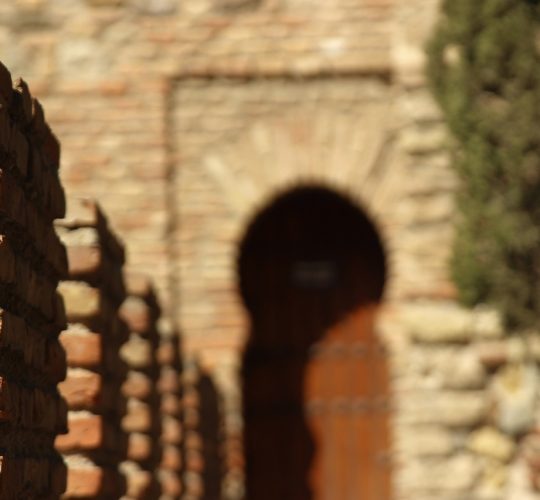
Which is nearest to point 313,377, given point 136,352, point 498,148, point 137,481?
point 498,148

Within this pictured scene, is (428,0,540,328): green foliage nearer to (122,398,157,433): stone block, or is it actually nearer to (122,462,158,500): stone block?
(122,398,157,433): stone block

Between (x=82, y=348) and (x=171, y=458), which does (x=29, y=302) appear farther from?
(x=171, y=458)

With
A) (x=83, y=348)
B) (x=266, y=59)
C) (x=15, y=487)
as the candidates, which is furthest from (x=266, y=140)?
(x=15, y=487)

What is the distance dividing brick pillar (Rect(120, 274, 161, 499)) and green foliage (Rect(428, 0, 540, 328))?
→ 3.66m

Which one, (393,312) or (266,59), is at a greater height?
(266,59)

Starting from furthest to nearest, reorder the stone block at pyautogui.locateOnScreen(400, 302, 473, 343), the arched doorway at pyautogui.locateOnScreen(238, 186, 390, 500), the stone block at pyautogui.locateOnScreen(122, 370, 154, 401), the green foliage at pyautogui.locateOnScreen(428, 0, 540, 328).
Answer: the arched doorway at pyautogui.locateOnScreen(238, 186, 390, 500)
the stone block at pyautogui.locateOnScreen(400, 302, 473, 343)
the green foliage at pyautogui.locateOnScreen(428, 0, 540, 328)
the stone block at pyautogui.locateOnScreen(122, 370, 154, 401)

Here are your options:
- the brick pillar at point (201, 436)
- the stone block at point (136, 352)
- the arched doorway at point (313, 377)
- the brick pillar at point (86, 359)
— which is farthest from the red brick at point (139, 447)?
the arched doorway at point (313, 377)

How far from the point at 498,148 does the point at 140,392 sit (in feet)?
13.2

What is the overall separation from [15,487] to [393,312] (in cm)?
626

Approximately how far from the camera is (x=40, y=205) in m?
2.78

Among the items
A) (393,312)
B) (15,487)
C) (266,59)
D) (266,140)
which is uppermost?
(266,59)

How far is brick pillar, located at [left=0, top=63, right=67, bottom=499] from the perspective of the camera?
2.33 meters

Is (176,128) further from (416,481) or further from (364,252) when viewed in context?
(416,481)

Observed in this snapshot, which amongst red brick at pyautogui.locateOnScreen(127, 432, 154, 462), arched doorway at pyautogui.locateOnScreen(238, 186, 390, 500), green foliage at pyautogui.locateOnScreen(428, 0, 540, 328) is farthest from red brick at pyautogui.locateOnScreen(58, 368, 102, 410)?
arched doorway at pyautogui.locateOnScreen(238, 186, 390, 500)
